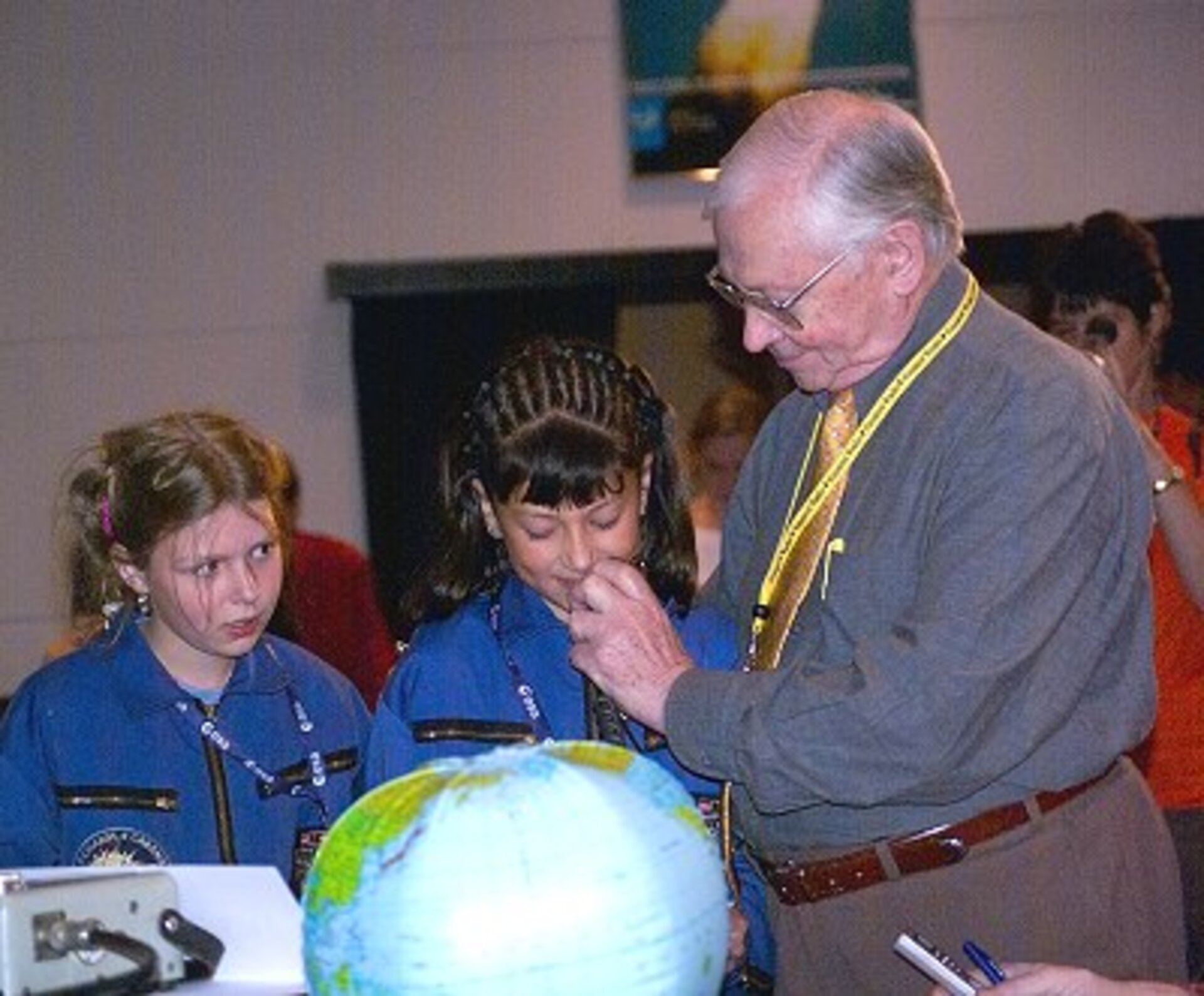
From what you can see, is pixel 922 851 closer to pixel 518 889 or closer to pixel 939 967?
pixel 939 967

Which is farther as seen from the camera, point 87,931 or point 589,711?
point 589,711

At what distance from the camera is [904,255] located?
2.49 m

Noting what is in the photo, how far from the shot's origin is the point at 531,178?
21.2 ft

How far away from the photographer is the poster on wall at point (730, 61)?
6.44 metres

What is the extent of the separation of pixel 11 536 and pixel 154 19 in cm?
149

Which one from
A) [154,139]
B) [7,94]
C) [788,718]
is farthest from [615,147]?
[788,718]

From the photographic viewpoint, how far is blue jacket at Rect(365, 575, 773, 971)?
8.81ft

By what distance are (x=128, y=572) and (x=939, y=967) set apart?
145 centimetres

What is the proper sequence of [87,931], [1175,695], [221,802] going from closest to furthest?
[87,931] < [221,802] < [1175,695]

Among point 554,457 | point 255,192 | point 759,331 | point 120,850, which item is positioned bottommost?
point 120,850

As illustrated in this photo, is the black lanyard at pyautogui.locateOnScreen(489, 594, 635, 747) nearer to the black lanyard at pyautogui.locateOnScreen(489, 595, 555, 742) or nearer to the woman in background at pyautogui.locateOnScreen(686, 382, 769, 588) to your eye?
the black lanyard at pyautogui.locateOnScreen(489, 595, 555, 742)

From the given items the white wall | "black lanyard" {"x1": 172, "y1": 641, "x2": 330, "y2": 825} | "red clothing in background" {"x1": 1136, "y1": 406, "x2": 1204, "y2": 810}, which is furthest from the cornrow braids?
the white wall

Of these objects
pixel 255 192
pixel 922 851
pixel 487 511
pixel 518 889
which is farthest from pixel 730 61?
pixel 518 889

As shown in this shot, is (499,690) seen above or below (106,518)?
below
